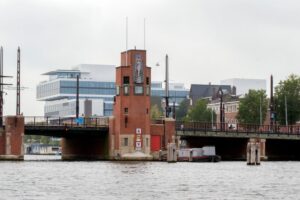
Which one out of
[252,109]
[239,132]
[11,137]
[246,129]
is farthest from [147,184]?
[252,109]

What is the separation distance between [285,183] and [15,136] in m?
58.3

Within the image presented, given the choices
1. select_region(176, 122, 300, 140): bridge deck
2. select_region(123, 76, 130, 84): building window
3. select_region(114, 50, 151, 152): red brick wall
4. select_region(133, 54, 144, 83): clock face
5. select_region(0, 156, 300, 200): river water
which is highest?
select_region(133, 54, 144, 83): clock face

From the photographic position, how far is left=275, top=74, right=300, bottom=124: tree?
7101 inches

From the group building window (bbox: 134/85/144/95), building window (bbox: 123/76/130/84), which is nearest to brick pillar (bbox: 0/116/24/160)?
building window (bbox: 123/76/130/84)

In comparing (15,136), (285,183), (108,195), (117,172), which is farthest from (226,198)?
(15,136)

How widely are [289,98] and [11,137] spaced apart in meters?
64.9

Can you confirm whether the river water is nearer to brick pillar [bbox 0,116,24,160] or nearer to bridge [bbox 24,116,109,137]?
brick pillar [bbox 0,116,24,160]

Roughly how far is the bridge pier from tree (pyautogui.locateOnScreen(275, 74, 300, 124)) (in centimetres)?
4154

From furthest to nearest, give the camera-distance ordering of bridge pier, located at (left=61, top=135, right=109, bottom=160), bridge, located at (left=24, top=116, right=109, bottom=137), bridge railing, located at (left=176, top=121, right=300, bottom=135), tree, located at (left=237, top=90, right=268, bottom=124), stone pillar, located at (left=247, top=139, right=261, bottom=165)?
1. tree, located at (left=237, top=90, right=268, bottom=124)
2. bridge railing, located at (left=176, top=121, right=300, bottom=135)
3. bridge pier, located at (left=61, top=135, right=109, bottom=160)
4. bridge, located at (left=24, top=116, right=109, bottom=137)
5. stone pillar, located at (left=247, top=139, right=261, bottom=165)

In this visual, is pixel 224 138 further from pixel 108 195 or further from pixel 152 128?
pixel 108 195

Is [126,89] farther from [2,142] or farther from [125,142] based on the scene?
[2,142]

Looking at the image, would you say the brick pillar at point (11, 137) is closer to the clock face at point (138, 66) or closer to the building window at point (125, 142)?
the building window at point (125, 142)

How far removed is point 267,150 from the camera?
157125 mm

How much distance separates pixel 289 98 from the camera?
18000 centimetres
